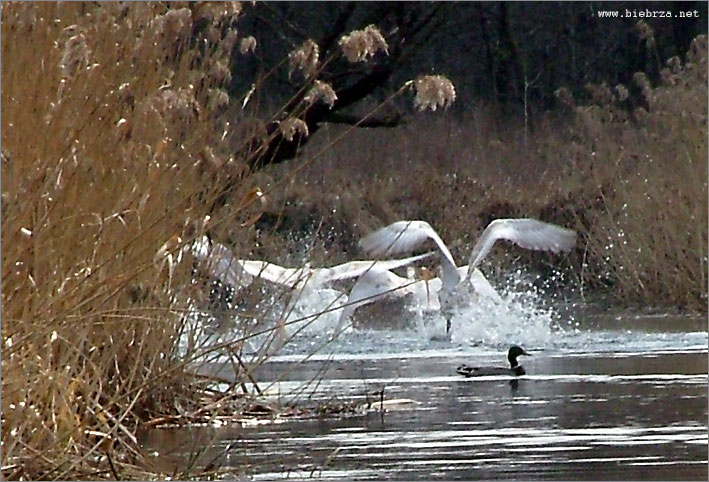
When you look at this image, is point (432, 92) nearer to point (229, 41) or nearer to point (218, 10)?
point (218, 10)

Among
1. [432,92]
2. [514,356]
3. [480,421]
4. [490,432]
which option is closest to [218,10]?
[432,92]

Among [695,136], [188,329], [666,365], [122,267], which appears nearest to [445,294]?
[695,136]

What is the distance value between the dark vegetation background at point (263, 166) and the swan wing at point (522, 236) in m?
1.09

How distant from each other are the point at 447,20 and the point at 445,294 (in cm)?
1291

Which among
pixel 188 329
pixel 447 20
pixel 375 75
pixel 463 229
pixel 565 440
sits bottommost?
pixel 565 440

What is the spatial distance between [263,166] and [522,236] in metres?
6.16

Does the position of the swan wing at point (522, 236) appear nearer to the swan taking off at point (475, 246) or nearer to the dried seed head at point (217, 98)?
the swan taking off at point (475, 246)

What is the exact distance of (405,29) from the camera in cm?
2100

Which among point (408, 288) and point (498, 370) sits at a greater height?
point (408, 288)

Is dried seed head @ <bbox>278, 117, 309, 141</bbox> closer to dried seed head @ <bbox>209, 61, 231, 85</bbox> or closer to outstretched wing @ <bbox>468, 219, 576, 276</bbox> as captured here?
dried seed head @ <bbox>209, 61, 231, 85</bbox>

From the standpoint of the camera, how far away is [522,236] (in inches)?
534

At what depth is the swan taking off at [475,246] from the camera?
13.1 metres

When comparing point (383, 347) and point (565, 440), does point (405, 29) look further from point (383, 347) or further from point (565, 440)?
point (565, 440)

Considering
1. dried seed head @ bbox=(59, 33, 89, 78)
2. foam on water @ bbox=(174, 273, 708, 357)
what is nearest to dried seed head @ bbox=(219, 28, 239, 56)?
dried seed head @ bbox=(59, 33, 89, 78)
